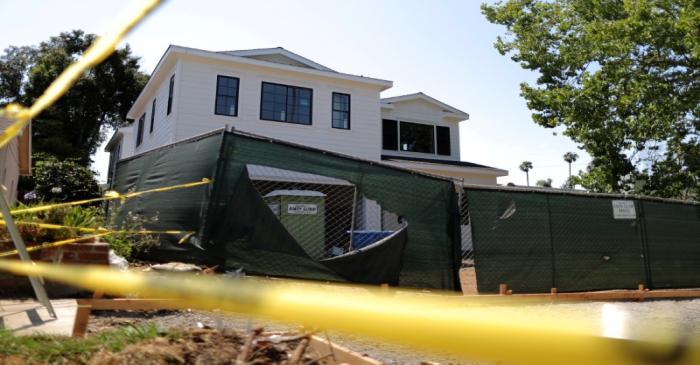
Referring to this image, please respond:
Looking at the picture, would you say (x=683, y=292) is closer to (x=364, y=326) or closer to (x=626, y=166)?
(x=626, y=166)

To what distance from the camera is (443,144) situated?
19578 millimetres

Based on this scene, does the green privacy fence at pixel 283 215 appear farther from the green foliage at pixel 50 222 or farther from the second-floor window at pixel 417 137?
the second-floor window at pixel 417 137

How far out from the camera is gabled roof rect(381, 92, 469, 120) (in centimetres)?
1852

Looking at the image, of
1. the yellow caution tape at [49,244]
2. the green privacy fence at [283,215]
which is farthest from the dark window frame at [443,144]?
the yellow caution tape at [49,244]

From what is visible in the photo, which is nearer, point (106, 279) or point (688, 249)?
point (106, 279)

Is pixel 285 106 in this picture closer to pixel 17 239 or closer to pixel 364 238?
pixel 364 238

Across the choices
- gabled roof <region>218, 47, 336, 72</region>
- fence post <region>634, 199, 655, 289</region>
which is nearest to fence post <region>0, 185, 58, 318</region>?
fence post <region>634, 199, 655, 289</region>

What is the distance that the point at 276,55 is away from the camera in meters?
16.0

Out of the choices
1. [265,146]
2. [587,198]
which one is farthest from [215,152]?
[587,198]

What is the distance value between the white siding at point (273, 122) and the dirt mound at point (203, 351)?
1188 centimetres

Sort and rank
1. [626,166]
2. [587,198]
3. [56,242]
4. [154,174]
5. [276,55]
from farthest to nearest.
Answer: [276,55] < [626,166] < [587,198] < [154,174] < [56,242]

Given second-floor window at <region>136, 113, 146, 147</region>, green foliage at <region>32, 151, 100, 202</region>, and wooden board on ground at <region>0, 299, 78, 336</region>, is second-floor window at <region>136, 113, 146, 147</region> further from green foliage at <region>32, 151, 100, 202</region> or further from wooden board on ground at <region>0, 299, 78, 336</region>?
wooden board on ground at <region>0, 299, 78, 336</region>

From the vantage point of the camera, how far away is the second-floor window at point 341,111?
1614 cm

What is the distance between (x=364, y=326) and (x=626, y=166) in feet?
55.2
